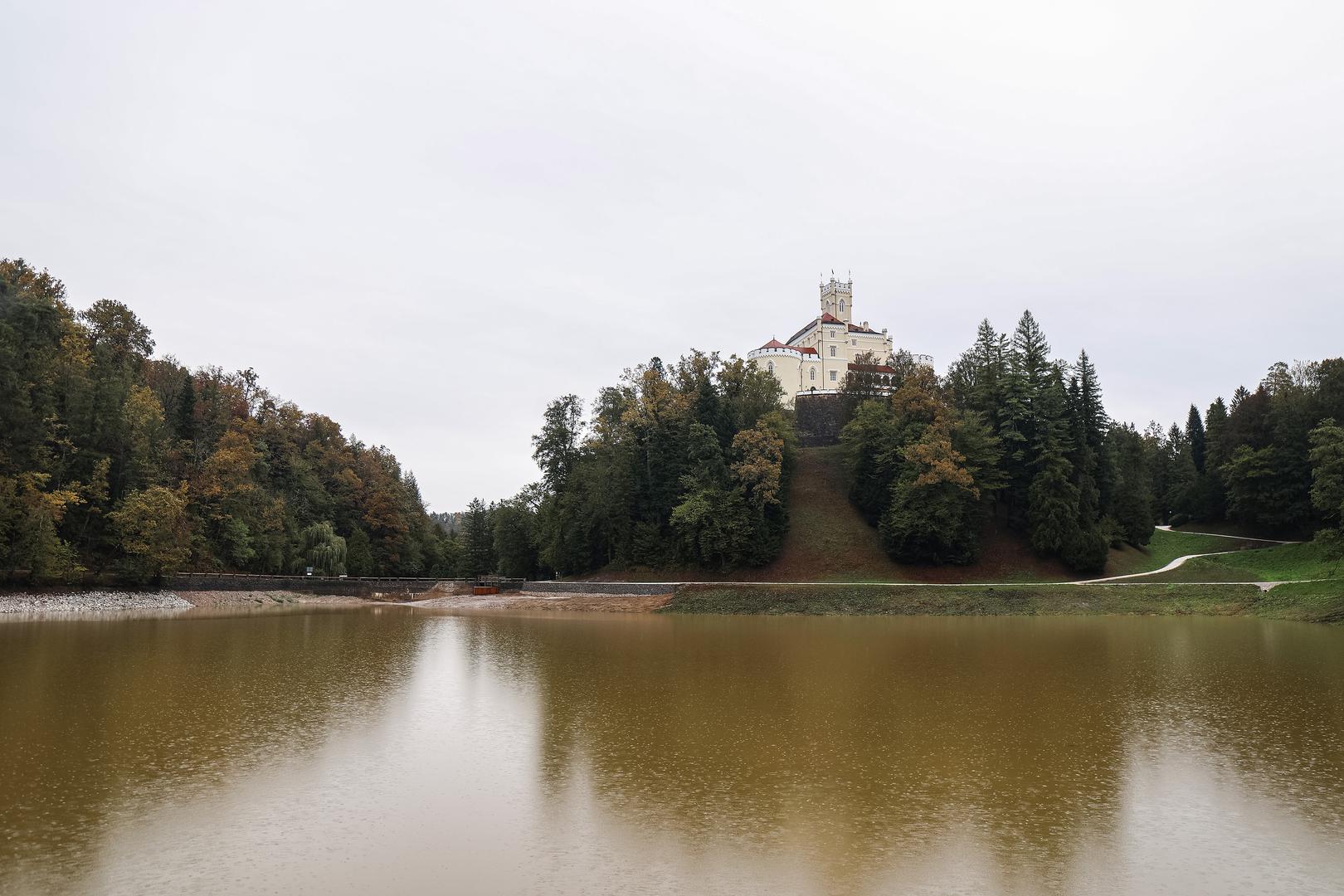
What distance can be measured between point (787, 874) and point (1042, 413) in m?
52.4

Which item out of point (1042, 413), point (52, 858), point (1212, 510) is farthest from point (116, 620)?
point (1212, 510)

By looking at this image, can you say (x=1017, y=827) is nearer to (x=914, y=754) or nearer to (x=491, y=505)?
(x=914, y=754)

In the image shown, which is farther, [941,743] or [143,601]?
[143,601]

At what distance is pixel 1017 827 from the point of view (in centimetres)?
970

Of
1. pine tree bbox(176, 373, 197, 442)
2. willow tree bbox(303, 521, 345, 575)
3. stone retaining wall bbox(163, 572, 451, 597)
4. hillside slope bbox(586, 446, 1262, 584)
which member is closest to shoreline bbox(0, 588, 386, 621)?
stone retaining wall bbox(163, 572, 451, 597)

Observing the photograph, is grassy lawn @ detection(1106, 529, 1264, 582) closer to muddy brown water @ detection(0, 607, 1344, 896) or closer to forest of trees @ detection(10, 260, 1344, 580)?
forest of trees @ detection(10, 260, 1344, 580)

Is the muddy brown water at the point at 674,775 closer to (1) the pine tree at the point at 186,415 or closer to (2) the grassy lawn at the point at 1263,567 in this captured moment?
(2) the grassy lawn at the point at 1263,567

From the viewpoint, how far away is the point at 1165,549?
61.2 m

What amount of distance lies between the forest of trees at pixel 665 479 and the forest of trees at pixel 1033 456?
286 inches

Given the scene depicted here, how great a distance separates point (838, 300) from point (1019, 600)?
5150cm

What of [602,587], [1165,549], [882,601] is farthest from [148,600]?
[1165,549]

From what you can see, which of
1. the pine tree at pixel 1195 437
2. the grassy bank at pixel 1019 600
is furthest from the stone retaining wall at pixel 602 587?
the pine tree at pixel 1195 437

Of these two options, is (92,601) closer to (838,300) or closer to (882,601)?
(882,601)

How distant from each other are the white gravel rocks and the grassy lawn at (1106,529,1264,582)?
54.3m
